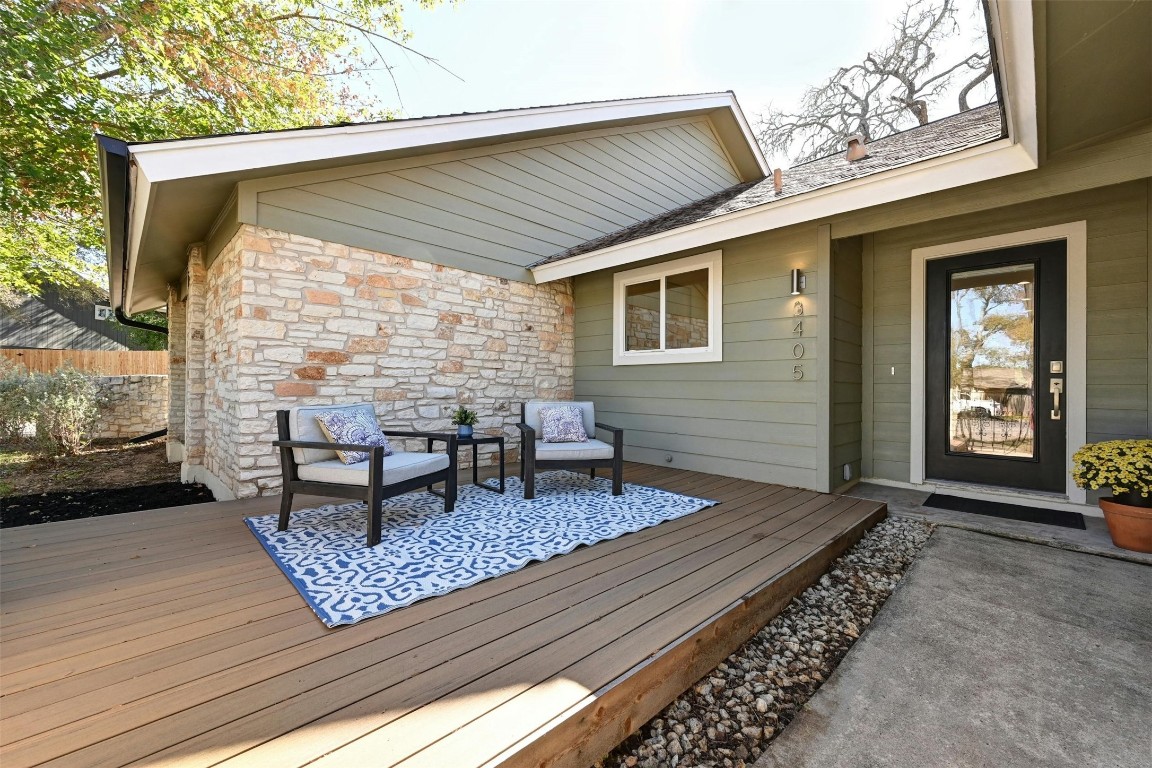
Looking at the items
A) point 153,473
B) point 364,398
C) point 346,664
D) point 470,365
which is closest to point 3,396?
point 153,473

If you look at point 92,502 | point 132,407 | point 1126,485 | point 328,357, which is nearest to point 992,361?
point 1126,485

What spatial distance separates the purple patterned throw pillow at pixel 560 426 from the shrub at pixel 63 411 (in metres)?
7.94

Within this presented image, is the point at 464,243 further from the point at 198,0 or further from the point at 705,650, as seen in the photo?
the point at 198,0

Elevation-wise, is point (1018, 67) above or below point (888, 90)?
below

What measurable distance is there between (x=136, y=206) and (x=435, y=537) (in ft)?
12.2

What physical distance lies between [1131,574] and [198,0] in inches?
466

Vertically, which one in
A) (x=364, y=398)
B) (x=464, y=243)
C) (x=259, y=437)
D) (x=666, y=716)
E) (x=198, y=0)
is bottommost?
(x=666, y=716)

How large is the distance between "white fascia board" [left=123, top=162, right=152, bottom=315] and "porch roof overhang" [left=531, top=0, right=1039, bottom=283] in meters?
3.67

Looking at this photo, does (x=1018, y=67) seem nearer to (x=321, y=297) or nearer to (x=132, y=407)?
Result: (x=321, y=297)

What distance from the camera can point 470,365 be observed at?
16.9ft

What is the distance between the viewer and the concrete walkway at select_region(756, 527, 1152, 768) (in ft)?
5.02

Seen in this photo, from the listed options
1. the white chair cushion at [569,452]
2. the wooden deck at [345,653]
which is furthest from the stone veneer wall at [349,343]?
the white chair cushion at [569,452]

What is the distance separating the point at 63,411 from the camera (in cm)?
691

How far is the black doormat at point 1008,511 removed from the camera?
3490 millimetres
